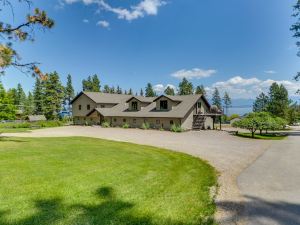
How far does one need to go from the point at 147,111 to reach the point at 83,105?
16255 mm

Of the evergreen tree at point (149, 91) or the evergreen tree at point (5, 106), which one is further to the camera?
the evergreen tree at point (149, 91)

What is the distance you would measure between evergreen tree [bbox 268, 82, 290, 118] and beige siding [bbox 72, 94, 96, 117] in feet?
148

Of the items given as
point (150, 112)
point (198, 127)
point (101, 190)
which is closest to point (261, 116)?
point (198, 127)

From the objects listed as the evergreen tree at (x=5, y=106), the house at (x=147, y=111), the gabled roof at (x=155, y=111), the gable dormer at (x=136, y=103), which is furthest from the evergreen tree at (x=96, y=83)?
the evergreen tree at (x=5, y=106)

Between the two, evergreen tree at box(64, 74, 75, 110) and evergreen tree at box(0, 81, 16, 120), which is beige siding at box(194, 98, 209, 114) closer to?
evergreen tree at box(0, 81, 16, 120)

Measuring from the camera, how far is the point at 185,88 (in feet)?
287

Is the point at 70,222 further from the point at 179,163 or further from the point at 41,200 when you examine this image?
the point at 179,163

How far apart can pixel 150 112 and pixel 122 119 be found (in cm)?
627

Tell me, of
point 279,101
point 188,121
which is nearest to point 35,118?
point 188,121

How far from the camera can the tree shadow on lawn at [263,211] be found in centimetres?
630

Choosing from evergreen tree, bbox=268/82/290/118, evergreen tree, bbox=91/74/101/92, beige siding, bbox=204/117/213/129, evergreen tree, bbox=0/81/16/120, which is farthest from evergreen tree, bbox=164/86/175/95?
evergreen tree, bbox=0/81/16/120

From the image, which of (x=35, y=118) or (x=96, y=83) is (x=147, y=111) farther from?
(x=96, y=83)

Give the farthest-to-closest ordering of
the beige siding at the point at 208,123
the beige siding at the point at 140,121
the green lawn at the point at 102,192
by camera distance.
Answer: the beige siding at the point at 208,123 < the beige siding at the point at 140,121 < the green lawn at the point at 102,192

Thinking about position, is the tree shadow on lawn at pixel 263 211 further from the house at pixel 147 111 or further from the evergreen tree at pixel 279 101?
the evergreen tree at pixel 279 101
